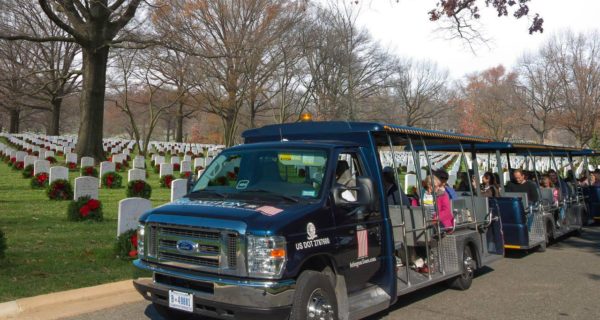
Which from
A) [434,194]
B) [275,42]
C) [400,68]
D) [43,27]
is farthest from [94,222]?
[400,68]

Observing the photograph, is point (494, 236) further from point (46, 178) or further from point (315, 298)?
point (46, 178)

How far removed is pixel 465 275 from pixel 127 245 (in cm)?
515

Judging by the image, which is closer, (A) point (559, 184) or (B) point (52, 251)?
(B) point (52, 251)

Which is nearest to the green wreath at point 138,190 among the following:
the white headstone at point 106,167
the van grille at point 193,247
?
the white headstone at point 106,167

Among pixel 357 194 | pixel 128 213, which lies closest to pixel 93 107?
pixel 128 213

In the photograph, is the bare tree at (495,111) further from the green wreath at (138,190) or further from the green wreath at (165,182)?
the green wreath at (138,190)

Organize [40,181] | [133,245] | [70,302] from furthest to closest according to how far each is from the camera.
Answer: [40,181] → [133,245] → [70,302]

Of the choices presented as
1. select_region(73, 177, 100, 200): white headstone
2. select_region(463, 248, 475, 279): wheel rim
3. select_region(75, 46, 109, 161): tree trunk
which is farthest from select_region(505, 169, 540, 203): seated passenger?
select_region(75, 46, 109, 161): tree trunk

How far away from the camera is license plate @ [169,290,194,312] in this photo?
477 centimetres

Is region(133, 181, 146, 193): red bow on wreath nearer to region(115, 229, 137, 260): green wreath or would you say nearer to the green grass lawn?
the green grass lawn

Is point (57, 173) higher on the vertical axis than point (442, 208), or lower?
higher

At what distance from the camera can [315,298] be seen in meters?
4.91

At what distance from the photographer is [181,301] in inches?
191

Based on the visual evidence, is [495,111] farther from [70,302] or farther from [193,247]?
[193,247]
